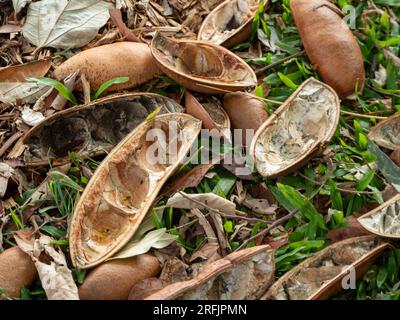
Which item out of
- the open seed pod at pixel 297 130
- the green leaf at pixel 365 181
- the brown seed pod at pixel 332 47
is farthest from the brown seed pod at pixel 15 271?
the brown seed pod at pixel 332 47

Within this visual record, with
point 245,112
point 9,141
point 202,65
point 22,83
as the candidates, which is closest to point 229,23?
point 202,65

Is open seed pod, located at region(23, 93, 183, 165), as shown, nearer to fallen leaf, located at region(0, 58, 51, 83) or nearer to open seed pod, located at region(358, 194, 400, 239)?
fallen leaf, located at region(0, 58, 51, 83)

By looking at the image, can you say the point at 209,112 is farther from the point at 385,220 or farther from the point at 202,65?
the point at 385,220

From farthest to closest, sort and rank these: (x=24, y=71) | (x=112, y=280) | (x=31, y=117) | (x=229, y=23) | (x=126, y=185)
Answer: (x=229, y=23) → (x=24, y=71) → (x=31, y=117) → (x=126, y=185) → (x=112, y=280)
